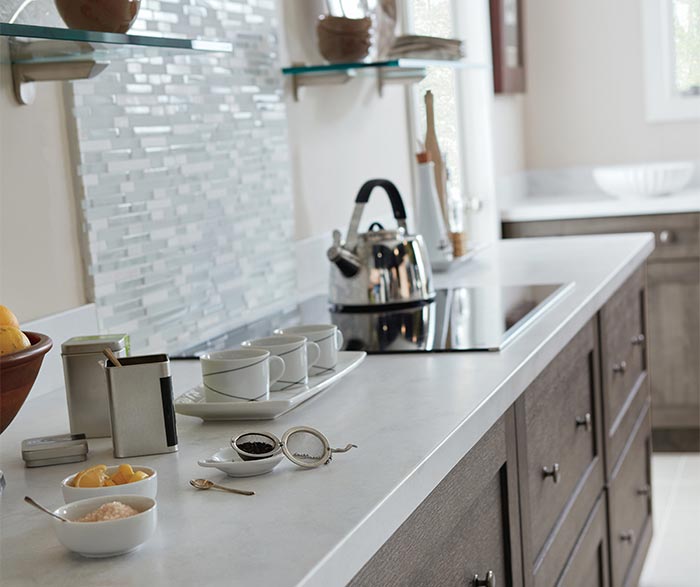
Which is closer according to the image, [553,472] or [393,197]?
[553,472]

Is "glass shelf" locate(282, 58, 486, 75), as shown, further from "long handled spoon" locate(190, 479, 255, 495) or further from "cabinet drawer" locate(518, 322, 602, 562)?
"long handled spoon" locate(190, 479, 255, 495)

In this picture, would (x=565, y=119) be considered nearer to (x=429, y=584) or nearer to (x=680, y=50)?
(x=680, y=50)

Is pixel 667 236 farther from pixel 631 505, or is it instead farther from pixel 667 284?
pixel 631 505

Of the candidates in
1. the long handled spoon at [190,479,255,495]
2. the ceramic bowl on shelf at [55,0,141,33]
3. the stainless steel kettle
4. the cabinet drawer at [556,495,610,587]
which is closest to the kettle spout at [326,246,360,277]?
the stainless steel kettle

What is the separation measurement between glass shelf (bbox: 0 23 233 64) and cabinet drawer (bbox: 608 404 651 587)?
137cm

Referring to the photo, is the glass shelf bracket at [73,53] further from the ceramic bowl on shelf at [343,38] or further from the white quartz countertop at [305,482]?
the ceramic bowl on shelf at [343,38]

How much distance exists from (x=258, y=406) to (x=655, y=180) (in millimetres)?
3171

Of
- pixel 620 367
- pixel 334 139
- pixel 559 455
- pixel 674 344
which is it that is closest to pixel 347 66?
pixel 334 139

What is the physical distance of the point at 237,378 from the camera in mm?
1230

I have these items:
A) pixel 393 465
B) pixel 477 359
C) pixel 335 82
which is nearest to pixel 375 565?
pixel 393 465

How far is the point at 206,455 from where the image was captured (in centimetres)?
111

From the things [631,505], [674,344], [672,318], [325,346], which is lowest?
[631,505]

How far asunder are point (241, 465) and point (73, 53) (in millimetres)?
700

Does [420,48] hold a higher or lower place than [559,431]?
higher
